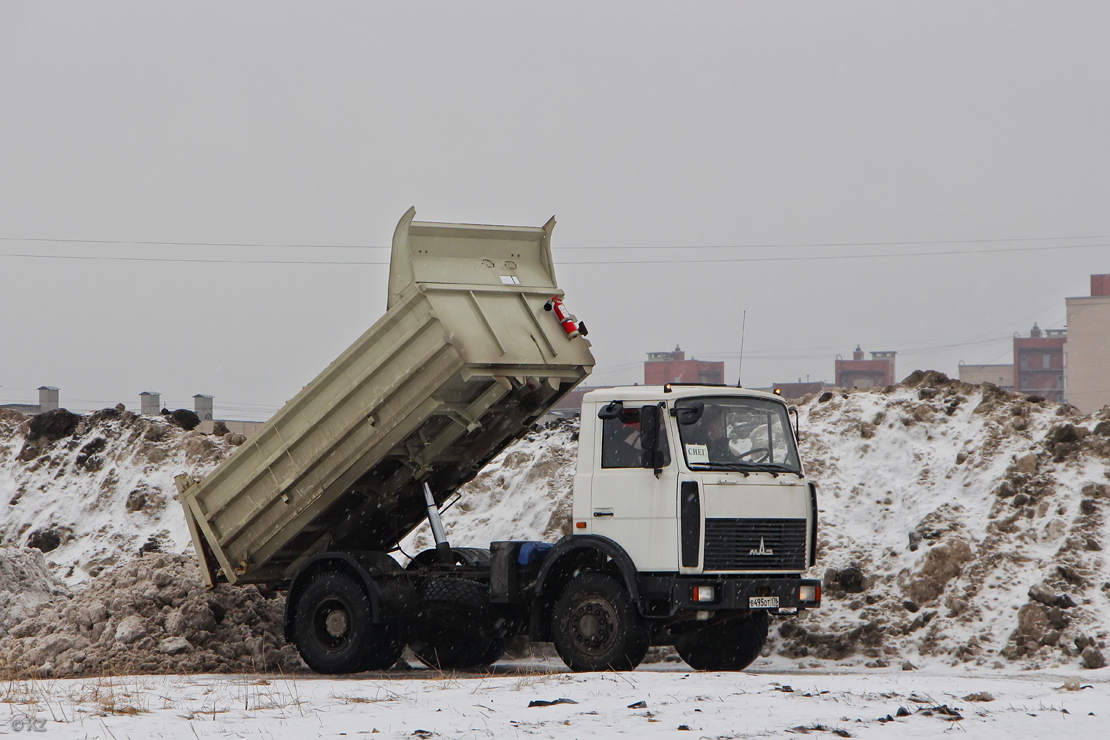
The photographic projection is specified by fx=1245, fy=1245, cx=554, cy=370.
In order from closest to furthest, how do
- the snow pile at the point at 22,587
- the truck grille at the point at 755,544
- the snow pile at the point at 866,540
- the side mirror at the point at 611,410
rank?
the truck grille at the point at 755,544
the side mirror at the point at 611,410
the snow pile at the point at 866,540
the snow pile at the point at 22,587

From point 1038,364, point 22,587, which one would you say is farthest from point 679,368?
point 22,587

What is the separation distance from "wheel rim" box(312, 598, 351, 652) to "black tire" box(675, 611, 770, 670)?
3.16 metres

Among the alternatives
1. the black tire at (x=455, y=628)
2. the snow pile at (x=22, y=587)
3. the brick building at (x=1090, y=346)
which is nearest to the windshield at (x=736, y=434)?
the black tire at (x=455, y=628)

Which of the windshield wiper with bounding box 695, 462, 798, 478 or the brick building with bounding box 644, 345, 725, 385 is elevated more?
the brick building with bounding box 644, 345, 725, 385

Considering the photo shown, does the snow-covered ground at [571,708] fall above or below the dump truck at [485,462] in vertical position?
below

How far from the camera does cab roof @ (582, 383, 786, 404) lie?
423 inches

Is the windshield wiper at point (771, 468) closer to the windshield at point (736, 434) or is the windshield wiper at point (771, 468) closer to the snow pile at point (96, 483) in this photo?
the windshield at point (736, 434)

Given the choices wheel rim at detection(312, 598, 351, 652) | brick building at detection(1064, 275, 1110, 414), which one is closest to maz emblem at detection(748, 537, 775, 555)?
wheel rim at detection(312, 598, 351, 652)

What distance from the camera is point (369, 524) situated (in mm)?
12625

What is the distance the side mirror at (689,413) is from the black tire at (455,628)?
267 cm

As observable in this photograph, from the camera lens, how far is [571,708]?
8.09 m

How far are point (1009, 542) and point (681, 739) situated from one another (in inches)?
375

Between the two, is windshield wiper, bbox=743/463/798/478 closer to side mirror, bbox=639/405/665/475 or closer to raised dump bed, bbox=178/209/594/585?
side mirror, bbox=639/405/665/475

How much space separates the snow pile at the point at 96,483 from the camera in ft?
73.0
